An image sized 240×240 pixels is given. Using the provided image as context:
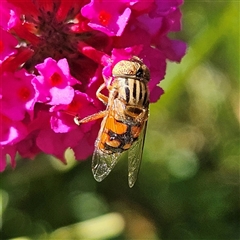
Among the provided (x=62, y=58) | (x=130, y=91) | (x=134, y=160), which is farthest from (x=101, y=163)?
(x=62, y=58)

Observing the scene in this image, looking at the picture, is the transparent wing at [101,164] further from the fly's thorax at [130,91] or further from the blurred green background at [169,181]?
the blurred green background at [169,181]

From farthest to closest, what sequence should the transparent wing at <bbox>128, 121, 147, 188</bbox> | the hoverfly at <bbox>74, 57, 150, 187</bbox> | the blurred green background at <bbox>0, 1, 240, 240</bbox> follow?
the blurred green background at <bbox>0, 1, 240, 240</bbox>, the transparent wing at <bbox>128, 121, 147, 188</bbox>, the hoverfly at <bbox>74, 57, 150, 187</bbox>

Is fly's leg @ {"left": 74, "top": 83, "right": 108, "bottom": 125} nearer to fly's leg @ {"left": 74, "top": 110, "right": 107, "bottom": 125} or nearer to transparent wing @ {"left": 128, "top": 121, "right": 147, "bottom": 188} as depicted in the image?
fly's leg @ {"left": 74, "top": 110, "right": 107, "bottom": 125}

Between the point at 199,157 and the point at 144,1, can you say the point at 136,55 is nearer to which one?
the point at 144,1

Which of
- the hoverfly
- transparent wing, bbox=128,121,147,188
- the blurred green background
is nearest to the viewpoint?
the hoverfly

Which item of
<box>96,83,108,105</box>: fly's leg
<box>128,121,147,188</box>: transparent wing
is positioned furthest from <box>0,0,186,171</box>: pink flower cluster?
<box>128,121,147,188</box>: transparent wing
